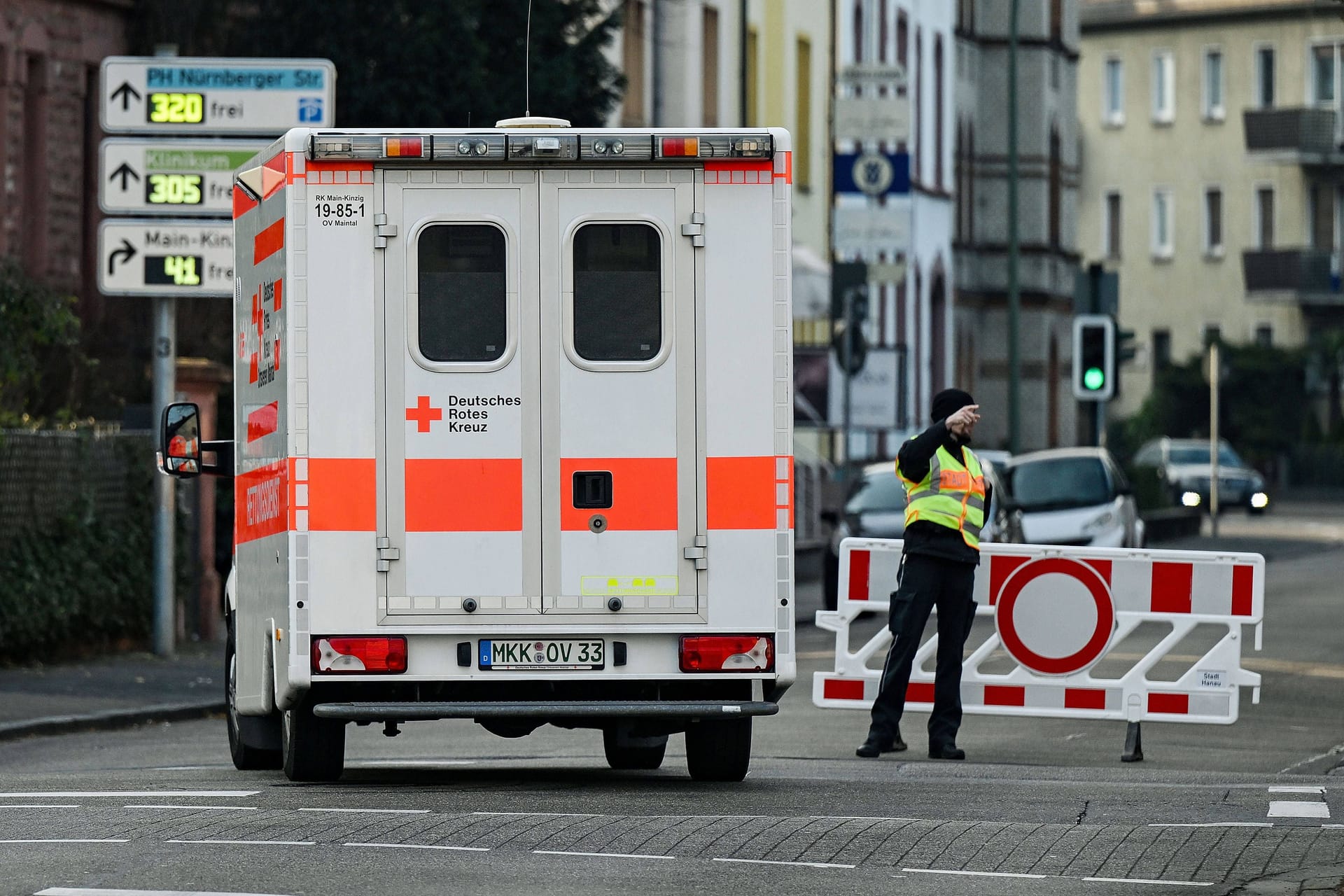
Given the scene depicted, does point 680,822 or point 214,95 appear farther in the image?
point 214,95

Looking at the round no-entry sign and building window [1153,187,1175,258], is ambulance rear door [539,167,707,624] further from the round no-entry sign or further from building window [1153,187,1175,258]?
building window [1153,187,1175,258]

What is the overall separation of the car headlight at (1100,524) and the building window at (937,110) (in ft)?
94.3

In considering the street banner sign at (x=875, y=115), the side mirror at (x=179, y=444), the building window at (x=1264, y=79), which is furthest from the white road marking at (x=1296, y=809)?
the building window at (x=1264, y=79)

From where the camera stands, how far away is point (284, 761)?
13.1 metres

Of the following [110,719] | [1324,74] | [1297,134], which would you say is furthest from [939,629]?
[1324,74]

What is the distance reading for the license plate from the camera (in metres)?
12.2

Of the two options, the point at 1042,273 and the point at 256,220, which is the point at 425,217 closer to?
the point at 256,220

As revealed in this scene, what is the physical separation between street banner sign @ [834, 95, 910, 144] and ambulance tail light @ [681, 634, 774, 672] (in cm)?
2158

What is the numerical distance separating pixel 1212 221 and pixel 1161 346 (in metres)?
3.73

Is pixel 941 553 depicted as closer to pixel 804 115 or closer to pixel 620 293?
pixel 620 293

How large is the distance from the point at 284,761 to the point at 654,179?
10.1 ft

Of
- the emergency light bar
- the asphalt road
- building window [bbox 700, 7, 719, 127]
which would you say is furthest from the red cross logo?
building window [bbox 700, 7, 719, 127]

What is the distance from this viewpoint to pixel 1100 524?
1300 inches

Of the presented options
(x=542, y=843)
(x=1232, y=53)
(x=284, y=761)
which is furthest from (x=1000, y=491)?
(x=1232, y=53)
